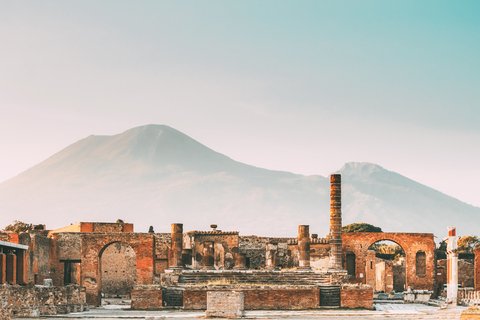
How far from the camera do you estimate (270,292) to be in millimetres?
37031

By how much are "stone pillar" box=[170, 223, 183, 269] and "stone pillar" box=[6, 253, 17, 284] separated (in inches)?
526

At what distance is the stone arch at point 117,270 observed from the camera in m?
52.9

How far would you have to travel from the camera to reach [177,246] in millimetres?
46312

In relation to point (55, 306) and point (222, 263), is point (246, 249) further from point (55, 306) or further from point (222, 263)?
point (55, 306)

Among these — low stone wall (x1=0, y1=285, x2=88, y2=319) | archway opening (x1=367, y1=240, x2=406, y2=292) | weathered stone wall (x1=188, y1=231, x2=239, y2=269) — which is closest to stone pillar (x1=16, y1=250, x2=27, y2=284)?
low stone wall (x1=0, y1=285, x2=88, y2=319)

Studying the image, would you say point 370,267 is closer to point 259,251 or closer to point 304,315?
point 259,251

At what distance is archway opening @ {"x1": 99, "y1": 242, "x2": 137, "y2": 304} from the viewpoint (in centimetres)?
5294

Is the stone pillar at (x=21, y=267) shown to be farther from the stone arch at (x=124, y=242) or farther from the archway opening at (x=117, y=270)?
the archway opening at (x=117, y=270)

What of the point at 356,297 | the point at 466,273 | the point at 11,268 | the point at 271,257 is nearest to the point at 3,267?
the point at 11,268

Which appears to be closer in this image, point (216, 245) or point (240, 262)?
point (240, 262)

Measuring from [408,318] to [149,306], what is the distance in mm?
13224

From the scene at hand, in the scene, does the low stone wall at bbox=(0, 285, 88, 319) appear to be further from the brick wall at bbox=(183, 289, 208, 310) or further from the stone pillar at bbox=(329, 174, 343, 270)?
the stone pillar at bbox=(329, 174, 343, 270)

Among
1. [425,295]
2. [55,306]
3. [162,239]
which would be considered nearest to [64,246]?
[162,239]

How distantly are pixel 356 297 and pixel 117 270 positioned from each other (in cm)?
2091
